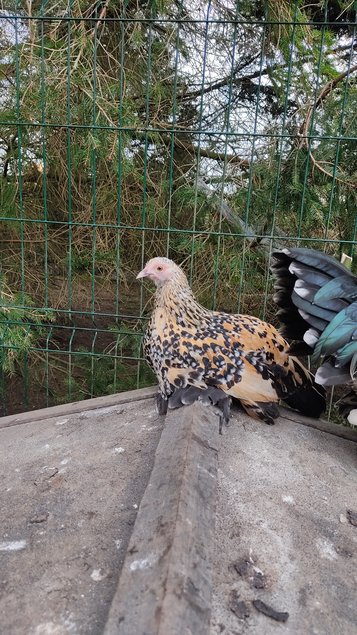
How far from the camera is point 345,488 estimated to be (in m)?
1.82

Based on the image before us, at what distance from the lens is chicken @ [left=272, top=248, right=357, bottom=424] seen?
6.51 ft

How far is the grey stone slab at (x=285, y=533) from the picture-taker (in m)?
1.22

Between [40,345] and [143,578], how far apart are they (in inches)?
126

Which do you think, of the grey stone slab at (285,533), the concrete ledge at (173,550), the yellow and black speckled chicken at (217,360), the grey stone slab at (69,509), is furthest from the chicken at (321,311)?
the grey stone slab at (69,509)

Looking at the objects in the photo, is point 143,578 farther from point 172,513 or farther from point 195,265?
point 195,265

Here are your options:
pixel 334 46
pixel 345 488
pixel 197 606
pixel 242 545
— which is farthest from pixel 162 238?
pixel 197 606

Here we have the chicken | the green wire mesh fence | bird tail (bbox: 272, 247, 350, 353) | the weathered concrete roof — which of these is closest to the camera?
the weathered concrete roof

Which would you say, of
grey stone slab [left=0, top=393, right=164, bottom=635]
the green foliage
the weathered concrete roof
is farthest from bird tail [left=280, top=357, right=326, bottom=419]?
the green foliage

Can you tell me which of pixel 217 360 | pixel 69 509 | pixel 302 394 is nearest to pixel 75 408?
pixel 217 360

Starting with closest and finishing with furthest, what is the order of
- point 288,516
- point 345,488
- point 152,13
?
point 288,516
point 345,488
point 152,13

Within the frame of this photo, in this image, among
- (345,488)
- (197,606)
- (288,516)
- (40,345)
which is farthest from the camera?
(40,345)

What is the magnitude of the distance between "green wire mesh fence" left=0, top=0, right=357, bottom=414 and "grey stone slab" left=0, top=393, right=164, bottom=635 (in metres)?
0.93

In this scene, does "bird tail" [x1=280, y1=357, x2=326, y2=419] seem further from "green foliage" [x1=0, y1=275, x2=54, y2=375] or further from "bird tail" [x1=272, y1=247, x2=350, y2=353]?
"green foliage" [x1=0, y1=275, x2=54, y2=375]

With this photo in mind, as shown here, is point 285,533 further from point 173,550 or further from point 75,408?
point 75,408
